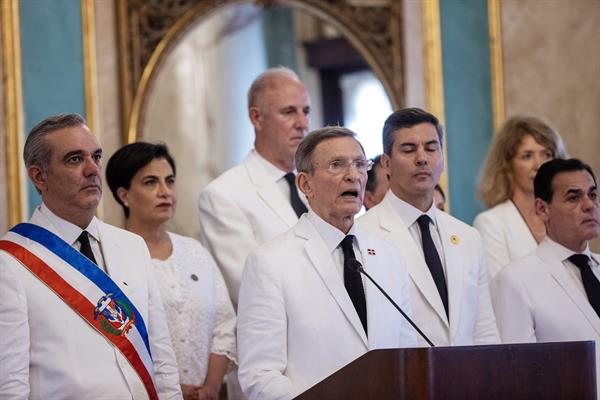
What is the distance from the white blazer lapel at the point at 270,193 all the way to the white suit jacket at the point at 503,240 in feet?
2.65

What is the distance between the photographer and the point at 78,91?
5.30m

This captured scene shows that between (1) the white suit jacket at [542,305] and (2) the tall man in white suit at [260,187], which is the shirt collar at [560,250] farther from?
(2) the tall man in white suit at [260,187]

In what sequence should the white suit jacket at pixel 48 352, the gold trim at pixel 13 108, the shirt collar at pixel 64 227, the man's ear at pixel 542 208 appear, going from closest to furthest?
the white suit jacket at pixel 48 352
the shirt collar at pixel 64 227
the man's ear at pixel 542 208
the gold trim at pixel 13 108

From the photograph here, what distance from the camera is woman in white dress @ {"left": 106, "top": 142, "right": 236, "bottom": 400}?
392cm

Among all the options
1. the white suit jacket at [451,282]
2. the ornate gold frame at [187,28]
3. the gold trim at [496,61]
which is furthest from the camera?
the gold trim at [496,61]

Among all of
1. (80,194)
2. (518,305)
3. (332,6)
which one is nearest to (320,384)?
(80,194)

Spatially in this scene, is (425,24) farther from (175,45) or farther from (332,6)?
(175,45)

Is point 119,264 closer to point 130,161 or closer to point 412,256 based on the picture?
point 130,161

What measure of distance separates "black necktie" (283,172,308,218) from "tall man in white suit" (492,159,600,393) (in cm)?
78

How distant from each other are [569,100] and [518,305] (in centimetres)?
252

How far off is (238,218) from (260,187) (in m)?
0.18

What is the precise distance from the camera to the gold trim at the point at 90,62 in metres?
5.30

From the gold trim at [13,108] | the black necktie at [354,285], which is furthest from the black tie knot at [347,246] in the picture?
the gold trim at [13,108]

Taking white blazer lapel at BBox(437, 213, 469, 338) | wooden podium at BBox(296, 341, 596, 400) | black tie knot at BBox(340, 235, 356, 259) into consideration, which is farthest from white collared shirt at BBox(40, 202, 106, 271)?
white blazer lapel at BBox(437, 213, 469, 338)
